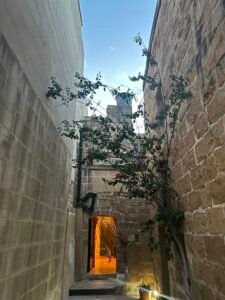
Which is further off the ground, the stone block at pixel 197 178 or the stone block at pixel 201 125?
the stone block at pixel 201 125

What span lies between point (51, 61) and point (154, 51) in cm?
183

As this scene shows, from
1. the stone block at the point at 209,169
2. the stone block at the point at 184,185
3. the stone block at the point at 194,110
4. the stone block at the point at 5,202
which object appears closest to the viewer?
the stone block at the point at 5,202

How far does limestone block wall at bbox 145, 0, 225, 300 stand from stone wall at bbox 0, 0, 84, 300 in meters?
1.44

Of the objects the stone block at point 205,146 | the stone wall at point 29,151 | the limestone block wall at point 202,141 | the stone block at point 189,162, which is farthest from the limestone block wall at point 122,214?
the stone block at point 205,146

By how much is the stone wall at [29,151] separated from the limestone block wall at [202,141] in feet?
4.72

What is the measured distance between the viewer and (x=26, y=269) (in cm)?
211

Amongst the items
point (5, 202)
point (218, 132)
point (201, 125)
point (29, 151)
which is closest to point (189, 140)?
point (201, 125)

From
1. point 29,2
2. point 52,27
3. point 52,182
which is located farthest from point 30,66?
point 52,182

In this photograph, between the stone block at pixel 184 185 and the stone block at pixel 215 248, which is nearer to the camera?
the stone block at pixel 215 248

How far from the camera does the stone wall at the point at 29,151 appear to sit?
1.69m

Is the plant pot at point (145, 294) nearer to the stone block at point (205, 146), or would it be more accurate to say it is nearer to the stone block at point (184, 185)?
the stone block at point (184, 185)

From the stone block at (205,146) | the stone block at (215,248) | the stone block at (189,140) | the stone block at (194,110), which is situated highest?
the stone block at (194,110)

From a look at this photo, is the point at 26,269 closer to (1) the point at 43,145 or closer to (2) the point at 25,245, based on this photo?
(2) the point at 25,245

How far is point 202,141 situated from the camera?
1.98m
